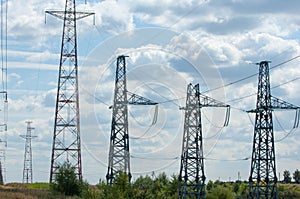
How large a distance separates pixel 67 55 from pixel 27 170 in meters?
50.2

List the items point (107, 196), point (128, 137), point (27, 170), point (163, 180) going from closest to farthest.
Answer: point (107, 196) < point (128, 137) < point (27, 170) < point (163, 180)

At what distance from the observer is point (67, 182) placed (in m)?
82.7

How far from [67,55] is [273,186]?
34.0 meters

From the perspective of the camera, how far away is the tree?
81750 mm

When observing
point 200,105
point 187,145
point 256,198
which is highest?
point 200,105

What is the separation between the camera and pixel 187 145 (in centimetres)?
8638

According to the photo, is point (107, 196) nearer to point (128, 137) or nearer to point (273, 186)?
point (128, 137)

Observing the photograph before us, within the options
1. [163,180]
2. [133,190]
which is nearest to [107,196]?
[133,190]

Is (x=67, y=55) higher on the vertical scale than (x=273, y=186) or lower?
higher

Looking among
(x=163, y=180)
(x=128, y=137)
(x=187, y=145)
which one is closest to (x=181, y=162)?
(x=187, y=145)

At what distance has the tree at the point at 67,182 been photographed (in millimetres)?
81750

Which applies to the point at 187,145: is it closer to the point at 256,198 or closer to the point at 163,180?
the point at 256,198

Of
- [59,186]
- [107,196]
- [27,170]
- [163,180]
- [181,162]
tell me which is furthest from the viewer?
[163,180]

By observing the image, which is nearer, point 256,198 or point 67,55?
point 67,55
